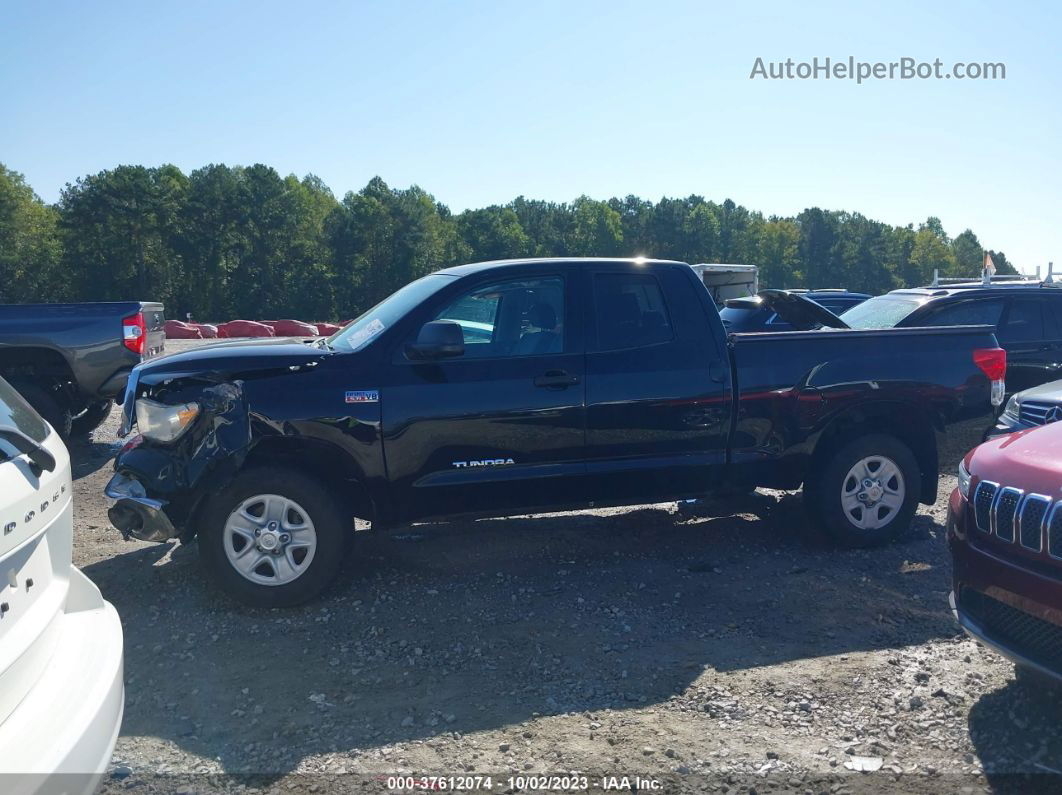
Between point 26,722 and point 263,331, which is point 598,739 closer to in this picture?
point 26,722

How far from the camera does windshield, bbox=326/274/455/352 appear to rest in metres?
5.28

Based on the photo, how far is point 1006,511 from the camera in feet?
11.5

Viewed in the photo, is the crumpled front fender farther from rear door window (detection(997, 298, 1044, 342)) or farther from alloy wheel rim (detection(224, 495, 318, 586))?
rear door window (detection(997, 298, 1044, 342))

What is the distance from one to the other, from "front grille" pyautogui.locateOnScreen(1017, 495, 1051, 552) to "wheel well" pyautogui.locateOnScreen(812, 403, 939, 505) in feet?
8.45

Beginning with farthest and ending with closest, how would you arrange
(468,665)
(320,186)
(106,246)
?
(320,186)
(106,246)
(468,665)

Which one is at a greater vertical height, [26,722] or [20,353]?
[20,353]

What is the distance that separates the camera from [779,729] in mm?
3713

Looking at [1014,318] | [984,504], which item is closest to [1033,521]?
[984,504]

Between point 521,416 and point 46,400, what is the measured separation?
220 inches

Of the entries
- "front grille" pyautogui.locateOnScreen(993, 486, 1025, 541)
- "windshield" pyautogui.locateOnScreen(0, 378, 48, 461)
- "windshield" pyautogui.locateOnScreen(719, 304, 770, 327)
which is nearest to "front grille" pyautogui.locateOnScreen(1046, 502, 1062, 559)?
"front grille" pyautogui.locateOnScreen(993, 486, 1025, 541)

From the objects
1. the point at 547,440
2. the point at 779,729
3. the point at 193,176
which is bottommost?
the point at 779,729

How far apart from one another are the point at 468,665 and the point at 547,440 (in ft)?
4.95

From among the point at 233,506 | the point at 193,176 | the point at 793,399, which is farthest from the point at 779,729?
the point at 193,176

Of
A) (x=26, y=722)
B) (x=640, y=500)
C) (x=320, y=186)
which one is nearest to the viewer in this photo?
(x=26, y=722)
